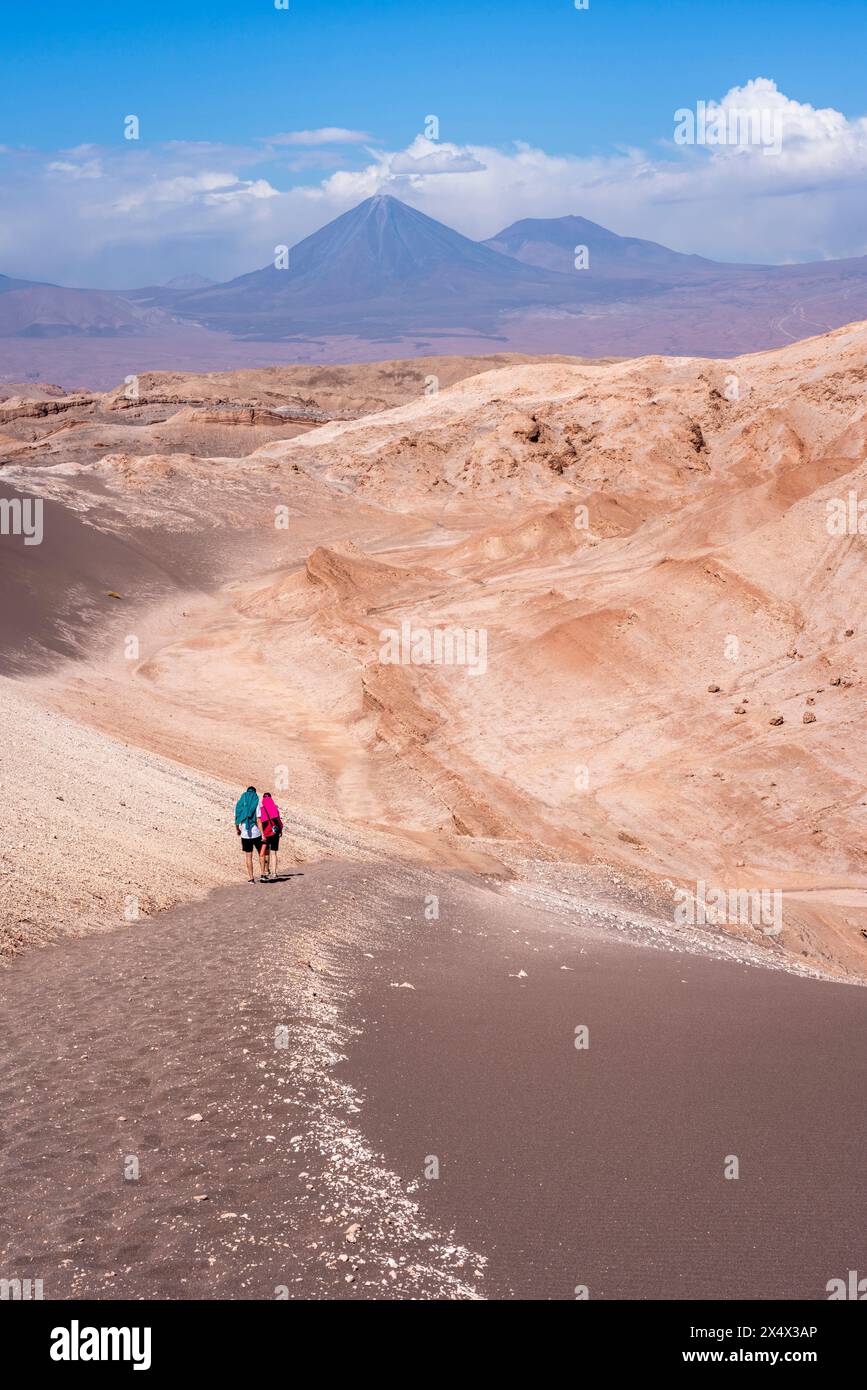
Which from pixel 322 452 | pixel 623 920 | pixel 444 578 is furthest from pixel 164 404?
pixel 623 920

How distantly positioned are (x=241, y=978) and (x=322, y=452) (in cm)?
5216

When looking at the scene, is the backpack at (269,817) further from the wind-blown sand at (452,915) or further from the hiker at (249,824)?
the wind-blown sand at (452,915)

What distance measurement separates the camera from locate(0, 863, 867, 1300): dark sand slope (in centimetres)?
441

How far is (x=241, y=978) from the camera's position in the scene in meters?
7.43

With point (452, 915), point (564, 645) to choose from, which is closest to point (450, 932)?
point (452, 915)

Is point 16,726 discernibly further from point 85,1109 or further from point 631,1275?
point 631,1275

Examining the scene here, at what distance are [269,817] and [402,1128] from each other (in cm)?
584

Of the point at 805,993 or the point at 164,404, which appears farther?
the point at 164,404

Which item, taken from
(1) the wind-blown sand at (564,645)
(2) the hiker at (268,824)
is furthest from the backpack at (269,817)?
(1) the wind-blown sand at (564,645)

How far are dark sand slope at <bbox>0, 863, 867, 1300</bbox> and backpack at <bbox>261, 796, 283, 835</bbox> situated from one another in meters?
2.25

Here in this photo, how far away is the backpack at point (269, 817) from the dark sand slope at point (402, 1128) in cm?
225

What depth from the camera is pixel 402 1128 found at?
17.9ft

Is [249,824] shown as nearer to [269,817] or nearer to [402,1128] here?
[269,817]

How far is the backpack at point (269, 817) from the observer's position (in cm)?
1102
